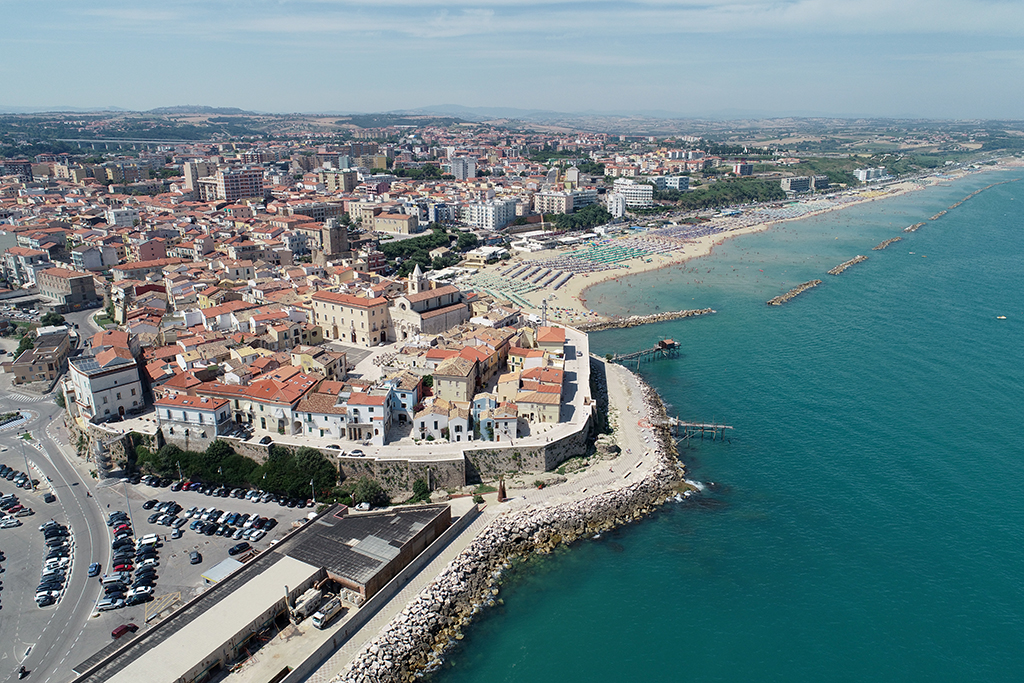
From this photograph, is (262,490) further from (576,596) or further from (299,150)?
(299,150)

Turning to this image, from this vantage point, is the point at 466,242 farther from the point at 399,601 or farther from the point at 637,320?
the point at 399,601

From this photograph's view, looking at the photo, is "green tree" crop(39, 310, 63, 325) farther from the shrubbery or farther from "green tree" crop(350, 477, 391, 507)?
"green tree" crop(350, 477, 391, 507)

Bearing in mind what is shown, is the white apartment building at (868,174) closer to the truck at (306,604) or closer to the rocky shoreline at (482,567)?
the rocky shoreline at (482,567)

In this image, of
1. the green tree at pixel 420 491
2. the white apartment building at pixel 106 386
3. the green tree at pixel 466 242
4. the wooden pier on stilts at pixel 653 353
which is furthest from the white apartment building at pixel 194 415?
the green tree at pixel 466 242

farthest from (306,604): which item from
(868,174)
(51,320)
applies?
(868,174)

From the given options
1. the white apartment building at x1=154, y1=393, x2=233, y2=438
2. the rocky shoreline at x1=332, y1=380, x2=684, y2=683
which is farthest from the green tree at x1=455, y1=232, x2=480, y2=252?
the rocky shoreline at x1=332, y1=380, x2=684, y2=683

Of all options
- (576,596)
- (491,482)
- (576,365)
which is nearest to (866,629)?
(576,596)
